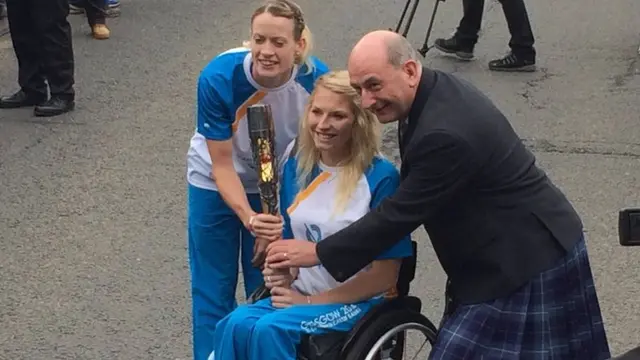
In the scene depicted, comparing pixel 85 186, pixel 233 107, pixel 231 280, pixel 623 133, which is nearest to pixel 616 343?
pixel 231 280

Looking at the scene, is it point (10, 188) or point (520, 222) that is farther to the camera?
point (10, 188)

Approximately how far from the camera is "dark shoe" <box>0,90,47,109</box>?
7859 millimetres

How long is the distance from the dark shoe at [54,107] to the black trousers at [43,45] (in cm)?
4

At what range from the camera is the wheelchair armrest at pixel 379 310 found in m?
3.41

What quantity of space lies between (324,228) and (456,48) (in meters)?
5.37

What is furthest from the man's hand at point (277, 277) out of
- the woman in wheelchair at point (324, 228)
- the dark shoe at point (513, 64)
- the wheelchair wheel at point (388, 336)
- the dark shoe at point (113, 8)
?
the dark shoe at point (113, 8)

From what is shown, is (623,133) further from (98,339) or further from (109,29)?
(109,29)

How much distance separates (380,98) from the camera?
3145mm

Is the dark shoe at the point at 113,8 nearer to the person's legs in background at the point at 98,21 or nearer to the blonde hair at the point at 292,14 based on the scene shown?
the person's legs in background at the point at 98,21

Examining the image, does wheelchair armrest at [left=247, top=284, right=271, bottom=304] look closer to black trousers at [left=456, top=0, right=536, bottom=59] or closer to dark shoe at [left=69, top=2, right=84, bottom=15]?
black trousers at [left=456, top=0, right=536, bottom=59]

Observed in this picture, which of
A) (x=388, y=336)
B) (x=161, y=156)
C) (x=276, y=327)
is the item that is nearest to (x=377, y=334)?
(x=388, y=336)

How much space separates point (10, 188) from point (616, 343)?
353cm

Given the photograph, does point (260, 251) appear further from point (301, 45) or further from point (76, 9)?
point (76, 9)

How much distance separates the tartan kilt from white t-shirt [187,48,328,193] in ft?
2.99
